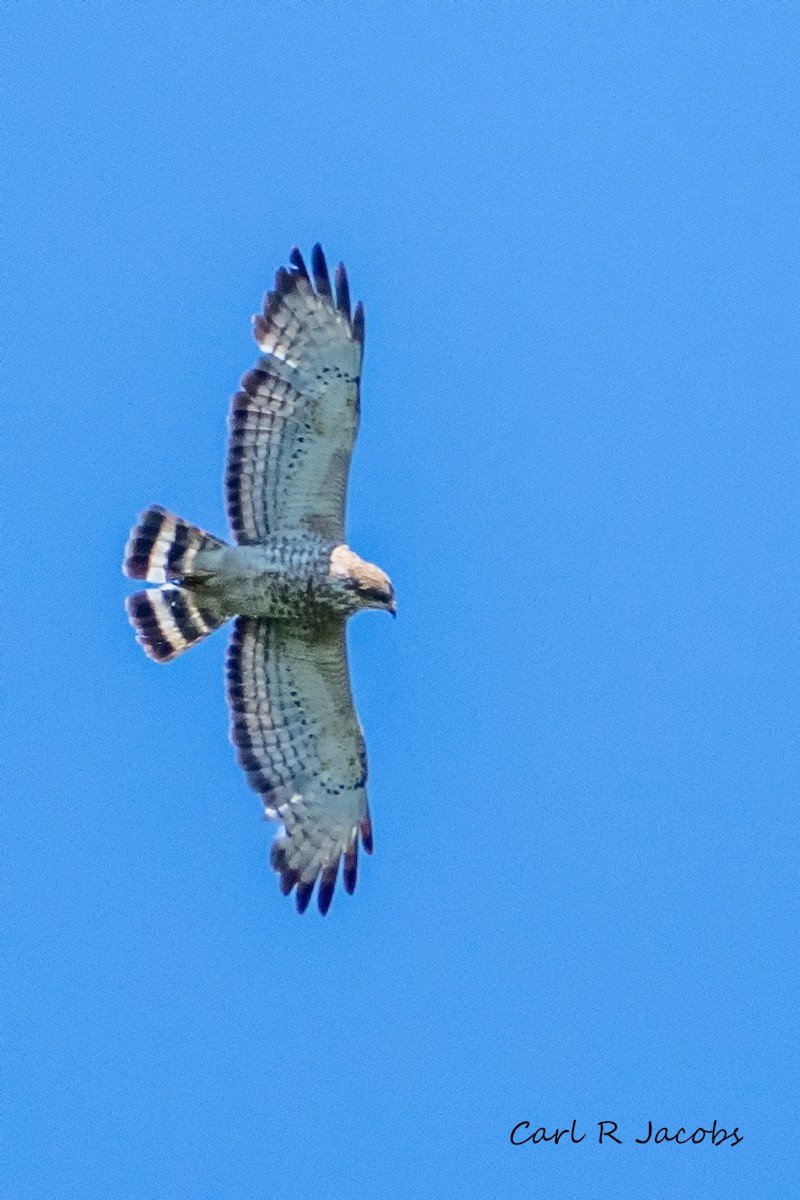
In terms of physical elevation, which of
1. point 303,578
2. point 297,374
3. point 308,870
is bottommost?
point 308,870

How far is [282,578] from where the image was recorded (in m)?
12.1

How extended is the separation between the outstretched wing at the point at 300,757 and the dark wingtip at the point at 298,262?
1.66 meters

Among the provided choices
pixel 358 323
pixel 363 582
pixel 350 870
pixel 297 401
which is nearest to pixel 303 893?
pixel 350 870

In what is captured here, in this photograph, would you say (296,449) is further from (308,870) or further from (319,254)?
(308,870)

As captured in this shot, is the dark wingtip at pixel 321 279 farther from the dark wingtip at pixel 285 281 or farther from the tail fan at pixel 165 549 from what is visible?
the tail fan at pixel 165 549

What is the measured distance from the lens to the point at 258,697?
12.6 meters

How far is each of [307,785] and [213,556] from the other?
1.26 m

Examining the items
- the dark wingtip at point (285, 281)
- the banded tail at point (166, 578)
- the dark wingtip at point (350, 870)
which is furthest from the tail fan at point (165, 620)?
the dark wingtip at point (285, 281)

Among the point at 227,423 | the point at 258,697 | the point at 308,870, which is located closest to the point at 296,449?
the point at 227,423

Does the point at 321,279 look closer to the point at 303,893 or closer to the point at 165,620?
the point at 165,620

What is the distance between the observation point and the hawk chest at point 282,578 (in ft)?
39.7

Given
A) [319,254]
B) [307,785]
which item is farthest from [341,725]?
[319,254]

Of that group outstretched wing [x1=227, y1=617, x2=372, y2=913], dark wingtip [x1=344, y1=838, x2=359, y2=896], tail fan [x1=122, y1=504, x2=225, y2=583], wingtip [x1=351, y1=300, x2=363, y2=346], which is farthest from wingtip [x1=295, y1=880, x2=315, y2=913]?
wingtip [x1=351, y1=300, x2=363, y2=346]

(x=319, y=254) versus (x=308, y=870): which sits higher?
(x=319, y=254)
